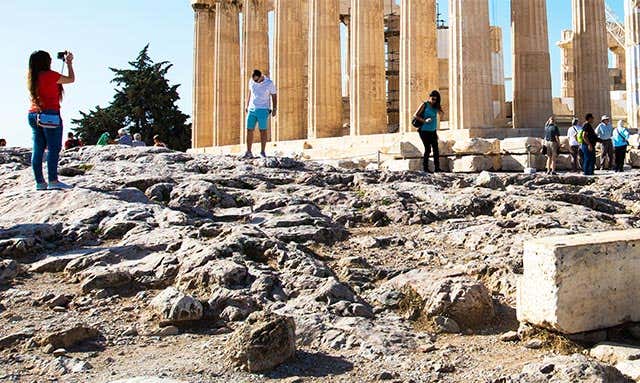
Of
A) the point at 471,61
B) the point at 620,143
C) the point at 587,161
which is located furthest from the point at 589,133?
the point at 471,61

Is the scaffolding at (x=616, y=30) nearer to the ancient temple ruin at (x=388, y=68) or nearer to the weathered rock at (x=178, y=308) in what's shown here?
the ancient temple ruin at (x=388, y=68)

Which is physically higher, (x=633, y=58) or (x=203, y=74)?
(x=203, y=74)

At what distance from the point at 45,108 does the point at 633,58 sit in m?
23.1

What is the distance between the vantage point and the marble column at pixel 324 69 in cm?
2981

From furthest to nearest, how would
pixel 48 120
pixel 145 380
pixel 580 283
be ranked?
pixel 48 120 → pixel 580 283 → pixel 145 380

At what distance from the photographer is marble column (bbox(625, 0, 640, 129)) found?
25766 mm

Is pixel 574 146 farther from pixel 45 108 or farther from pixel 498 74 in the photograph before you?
pixel 498 74

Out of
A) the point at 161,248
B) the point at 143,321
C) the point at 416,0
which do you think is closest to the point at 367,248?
the point at 161,248

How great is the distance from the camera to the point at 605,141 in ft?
65.6

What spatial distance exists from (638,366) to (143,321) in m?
3.87

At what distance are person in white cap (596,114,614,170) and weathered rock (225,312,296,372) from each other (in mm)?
16890

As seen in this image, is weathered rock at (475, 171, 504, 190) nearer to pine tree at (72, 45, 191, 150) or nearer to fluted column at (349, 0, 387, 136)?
fluted column at (349, 0, 387, 136)

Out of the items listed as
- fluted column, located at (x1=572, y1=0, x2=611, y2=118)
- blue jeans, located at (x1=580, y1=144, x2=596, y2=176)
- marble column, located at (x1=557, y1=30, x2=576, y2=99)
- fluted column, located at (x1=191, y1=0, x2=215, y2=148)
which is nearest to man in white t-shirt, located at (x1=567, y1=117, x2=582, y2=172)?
blue jeans, located at (x1=580, y1=144, x2=596, y2=176)

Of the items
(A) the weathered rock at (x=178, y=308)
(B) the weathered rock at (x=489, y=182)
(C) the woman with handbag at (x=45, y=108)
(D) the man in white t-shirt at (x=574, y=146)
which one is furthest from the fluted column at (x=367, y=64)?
(A) the weathered rock at (x=178, y=308)
